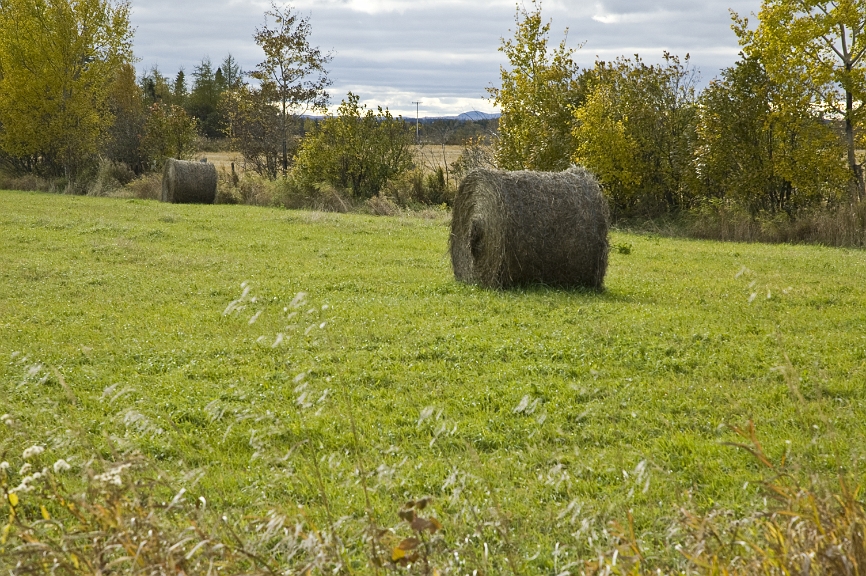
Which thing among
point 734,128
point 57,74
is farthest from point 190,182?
point 734,128

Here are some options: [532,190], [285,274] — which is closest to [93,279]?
[285,274]

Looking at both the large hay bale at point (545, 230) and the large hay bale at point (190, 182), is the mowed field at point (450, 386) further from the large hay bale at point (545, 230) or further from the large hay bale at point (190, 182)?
the large hay bale at point (190, 182)

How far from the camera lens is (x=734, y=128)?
2000cm

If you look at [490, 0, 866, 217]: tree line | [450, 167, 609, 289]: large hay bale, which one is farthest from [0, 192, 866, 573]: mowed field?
[490, 0, 866, 217]: tree line

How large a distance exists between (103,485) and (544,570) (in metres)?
2.11

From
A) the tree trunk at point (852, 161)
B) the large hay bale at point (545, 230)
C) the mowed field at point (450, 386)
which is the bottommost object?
the mowed field at point (450, 386)

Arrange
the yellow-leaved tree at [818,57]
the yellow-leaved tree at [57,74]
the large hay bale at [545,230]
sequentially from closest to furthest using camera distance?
the large hay bale at [545,230], the yellow-leaved tree at [818,57], the yellow-leaved tree at [57,74]

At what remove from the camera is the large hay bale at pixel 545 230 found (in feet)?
35.6

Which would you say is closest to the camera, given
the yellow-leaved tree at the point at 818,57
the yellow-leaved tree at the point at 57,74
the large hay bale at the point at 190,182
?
the yellow-leaved tree at the point at 818,57

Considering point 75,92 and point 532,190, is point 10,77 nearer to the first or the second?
point 75,92

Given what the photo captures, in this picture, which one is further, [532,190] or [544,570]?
[532,190]

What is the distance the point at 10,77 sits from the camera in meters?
32.1

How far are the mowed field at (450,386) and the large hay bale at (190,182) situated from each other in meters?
13.6

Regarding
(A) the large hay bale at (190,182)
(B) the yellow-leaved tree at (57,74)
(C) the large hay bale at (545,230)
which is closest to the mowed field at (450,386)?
(C) the large hay bale at (545,230)
